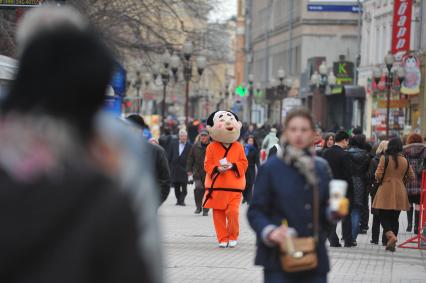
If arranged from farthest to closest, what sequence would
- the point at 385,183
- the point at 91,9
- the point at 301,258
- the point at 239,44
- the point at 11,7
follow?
the point at 239,44 < the point at 91,9 < the point at 385,183 < the point at 11,7 < the point at 301,258

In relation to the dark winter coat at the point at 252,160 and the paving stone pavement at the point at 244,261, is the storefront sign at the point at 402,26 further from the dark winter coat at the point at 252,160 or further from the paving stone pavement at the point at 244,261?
the paving stone pavement at the point at 244,261

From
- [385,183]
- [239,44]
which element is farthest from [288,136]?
[239,44]

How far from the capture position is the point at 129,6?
3725 cm

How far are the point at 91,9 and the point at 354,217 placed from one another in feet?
65.5

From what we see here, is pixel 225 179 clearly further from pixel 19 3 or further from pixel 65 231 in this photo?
pixel 65 231

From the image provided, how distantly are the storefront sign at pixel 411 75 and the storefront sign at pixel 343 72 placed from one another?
19094mm

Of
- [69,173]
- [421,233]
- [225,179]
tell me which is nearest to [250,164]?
[421,233]

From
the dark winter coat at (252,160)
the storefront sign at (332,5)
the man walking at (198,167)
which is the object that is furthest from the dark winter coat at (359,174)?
the storefront sign at (332,5)

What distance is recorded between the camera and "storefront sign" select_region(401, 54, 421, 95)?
4444 centimetres

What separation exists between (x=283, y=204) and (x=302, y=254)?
0.99 ft

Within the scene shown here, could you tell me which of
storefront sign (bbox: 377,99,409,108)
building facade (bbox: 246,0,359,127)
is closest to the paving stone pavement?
storefront sign (bbox: 377,99,409,108)

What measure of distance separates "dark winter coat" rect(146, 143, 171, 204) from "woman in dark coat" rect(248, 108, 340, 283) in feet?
10.9

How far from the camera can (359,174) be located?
56.9 ft

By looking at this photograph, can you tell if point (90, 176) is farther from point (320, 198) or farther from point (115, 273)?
point (320, 198)
